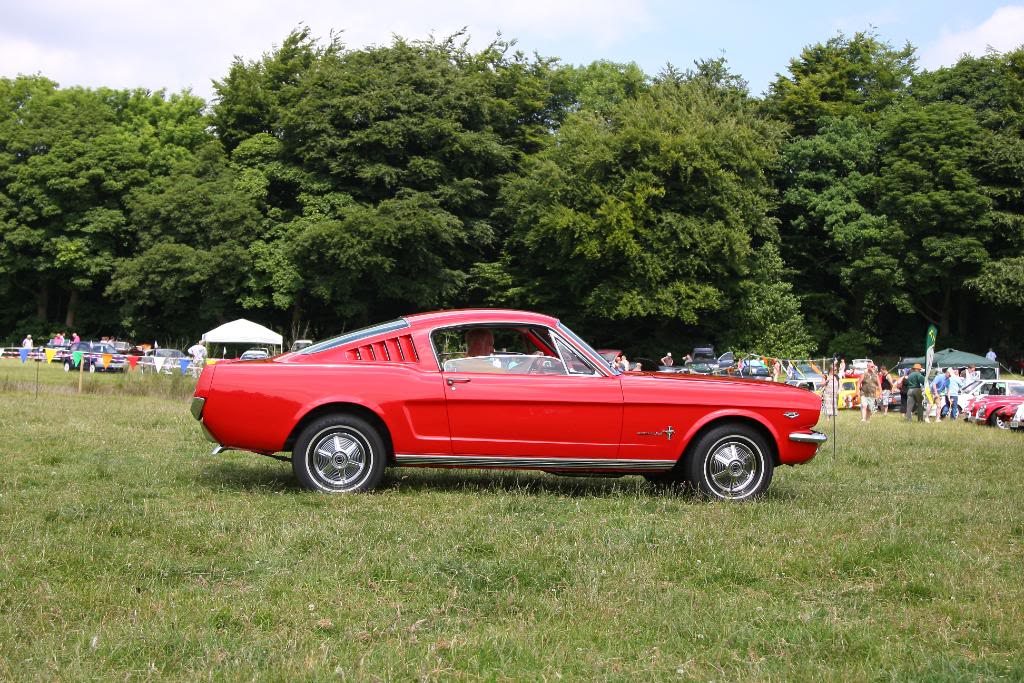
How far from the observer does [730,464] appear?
955 cm

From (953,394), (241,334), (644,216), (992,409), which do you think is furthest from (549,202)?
(992,409)

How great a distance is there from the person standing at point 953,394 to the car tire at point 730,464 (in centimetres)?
2293

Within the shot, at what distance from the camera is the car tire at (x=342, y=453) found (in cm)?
922

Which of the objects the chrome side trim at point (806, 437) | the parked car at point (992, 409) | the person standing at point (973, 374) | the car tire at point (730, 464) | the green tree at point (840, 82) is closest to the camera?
the car tire at point (730, 464)

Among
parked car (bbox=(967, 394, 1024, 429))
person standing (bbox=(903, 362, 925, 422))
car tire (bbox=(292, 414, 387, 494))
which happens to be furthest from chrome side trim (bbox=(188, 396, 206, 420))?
parked car (bbox=(967, 394, 1024, 429))

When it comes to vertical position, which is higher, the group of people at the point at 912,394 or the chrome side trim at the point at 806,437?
the group of people at the point at 912,394

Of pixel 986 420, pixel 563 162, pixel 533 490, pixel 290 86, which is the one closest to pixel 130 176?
pixel 290 86

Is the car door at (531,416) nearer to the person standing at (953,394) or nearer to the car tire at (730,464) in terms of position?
the car tire at (730,464)

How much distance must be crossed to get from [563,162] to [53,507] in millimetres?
49736

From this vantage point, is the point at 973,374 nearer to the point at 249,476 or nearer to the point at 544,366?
the point at 544,366

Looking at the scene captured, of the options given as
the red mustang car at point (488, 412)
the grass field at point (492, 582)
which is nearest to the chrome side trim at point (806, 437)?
the red mustang car at point (488, 412)

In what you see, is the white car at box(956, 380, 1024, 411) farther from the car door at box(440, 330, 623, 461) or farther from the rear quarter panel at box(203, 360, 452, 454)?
the rear quarter panel at box(203, 360, 452, 454)

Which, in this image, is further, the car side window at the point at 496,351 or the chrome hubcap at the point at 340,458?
the car side window at the point at 496,351

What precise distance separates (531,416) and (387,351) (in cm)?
147
